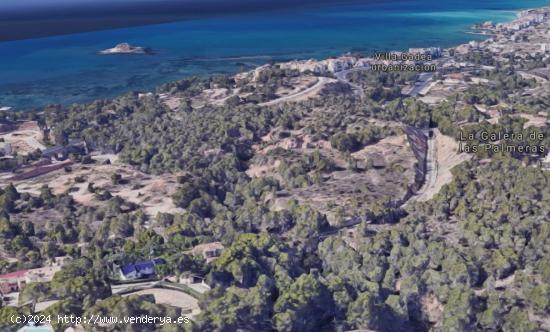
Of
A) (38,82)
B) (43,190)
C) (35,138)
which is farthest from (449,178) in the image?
(38,82)

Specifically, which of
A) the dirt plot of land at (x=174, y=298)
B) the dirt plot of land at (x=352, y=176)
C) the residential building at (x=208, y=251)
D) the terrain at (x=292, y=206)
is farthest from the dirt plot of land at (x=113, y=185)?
the dirt plot of land at (x=174, y=298)

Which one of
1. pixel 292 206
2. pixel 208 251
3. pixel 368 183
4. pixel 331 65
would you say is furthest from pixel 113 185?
pixel 331 65

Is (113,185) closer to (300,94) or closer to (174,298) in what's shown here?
(174,298)

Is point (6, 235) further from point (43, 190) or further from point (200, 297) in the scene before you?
point (200, 297)

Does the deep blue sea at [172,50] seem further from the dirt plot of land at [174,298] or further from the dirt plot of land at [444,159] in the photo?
the dirt plot of land at [174,298]

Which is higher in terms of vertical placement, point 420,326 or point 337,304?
point 337,304

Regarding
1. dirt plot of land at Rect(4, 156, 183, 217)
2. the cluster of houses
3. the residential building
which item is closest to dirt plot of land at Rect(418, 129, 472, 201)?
the residential building

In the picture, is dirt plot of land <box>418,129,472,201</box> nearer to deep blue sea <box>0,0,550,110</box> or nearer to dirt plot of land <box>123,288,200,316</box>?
dirt plot of land <box>123,288,200,316</box>
